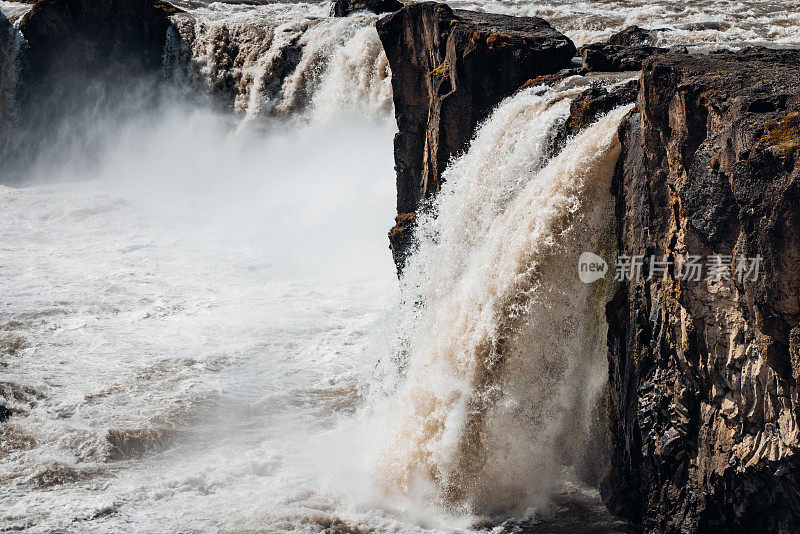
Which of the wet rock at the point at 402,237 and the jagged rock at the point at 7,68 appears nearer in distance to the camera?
the wet rock at the point at 402,237

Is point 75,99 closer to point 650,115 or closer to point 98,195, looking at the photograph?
point 98,195

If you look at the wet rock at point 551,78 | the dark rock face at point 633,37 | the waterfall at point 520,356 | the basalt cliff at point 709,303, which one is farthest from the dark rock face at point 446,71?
the basalt cliff at point 709,303

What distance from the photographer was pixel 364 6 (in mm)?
19453

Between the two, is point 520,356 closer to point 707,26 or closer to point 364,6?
point 707,26

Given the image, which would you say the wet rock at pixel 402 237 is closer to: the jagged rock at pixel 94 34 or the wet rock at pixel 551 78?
the wet rock at pixel 551 78

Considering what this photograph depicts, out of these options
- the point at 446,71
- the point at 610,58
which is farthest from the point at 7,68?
the point at 610,58

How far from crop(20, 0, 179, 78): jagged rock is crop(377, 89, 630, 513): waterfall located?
617 inches

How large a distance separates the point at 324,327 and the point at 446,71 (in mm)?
4127

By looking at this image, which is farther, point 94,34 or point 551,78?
point 94,34

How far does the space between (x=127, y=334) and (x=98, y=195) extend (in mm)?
8793

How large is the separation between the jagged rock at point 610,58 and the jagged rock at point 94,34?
14.1 meters

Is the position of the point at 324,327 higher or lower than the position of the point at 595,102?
lower

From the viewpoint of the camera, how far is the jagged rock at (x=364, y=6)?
19312mm

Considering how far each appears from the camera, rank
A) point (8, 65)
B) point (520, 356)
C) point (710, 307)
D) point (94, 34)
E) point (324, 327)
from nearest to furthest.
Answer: point (710, 307), point (520, 356), point (324, 327), point (94, 34), point (8, 65)
